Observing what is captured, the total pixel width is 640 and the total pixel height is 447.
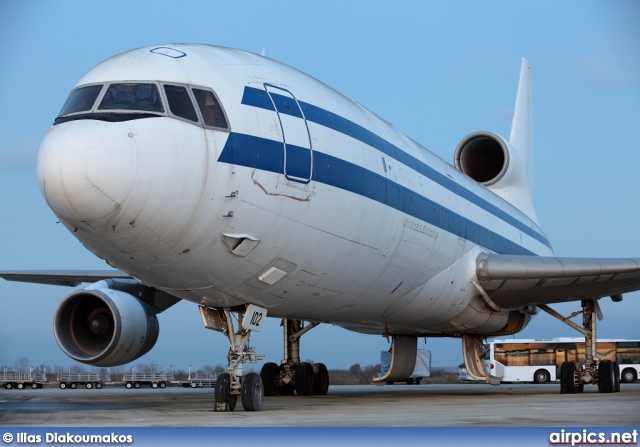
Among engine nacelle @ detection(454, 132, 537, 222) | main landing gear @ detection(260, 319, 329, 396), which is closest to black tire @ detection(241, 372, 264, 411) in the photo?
main landing gear @ detection(260, 319, 329, 396)

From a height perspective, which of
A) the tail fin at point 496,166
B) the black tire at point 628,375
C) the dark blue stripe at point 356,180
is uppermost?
the tail fin at point 496,166

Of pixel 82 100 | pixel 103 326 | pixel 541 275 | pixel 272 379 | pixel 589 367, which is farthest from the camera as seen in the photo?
pixel 589 367

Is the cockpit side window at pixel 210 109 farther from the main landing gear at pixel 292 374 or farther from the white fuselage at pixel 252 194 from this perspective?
the main landing gear at pixel 292 374

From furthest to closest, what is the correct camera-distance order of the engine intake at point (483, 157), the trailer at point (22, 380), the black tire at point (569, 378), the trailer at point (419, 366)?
the trailer at point (419, 366) < the trailer at point (22, 380) < the engine intake at point (483, 157) < the black tire at point (569, 378)

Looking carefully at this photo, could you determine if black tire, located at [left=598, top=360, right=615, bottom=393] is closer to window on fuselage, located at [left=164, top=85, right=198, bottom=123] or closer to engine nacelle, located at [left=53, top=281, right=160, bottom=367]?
engine nacelle, located at [left=53, top=281, right=160, bottom=367]

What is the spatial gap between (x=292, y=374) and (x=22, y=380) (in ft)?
76.5

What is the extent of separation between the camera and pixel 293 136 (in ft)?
37.8

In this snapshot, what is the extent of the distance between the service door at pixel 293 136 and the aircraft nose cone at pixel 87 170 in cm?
232

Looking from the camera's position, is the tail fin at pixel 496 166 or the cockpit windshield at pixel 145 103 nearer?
the cockpit windshield at pixel 145 103

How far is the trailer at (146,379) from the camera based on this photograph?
37.9 m

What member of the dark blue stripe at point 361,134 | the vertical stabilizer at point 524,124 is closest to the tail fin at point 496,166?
the vertical stabilizer at point 524,124

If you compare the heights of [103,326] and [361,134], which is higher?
[361,134]

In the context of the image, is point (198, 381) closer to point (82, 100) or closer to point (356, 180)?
point (356, 180)

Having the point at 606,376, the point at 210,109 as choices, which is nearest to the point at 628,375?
the point at 606,376
